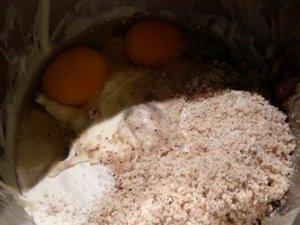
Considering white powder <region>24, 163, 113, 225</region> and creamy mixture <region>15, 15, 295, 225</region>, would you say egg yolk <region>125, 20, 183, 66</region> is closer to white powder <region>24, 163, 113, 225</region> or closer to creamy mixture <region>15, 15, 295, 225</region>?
creamy mixture <region>15, 15, 295, 225</region>

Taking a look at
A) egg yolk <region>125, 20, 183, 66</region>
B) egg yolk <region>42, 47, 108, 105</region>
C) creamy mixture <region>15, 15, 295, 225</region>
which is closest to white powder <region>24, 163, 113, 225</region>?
creamy mixture <region>15, 15, 295, 225</region>

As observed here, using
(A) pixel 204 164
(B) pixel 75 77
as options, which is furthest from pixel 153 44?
(A) pixel 204 164

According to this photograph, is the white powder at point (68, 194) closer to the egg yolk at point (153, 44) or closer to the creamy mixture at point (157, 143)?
the creamy mixture at point (157, 143)

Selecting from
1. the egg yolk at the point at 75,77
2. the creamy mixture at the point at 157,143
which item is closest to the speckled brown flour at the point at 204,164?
the creamy mixture at the point at 157,143

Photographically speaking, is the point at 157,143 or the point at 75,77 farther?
the point at 75,77

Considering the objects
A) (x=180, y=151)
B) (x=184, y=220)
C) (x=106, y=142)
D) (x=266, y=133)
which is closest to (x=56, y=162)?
(x=106, y=142)

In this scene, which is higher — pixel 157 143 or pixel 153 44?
pixel 153 44

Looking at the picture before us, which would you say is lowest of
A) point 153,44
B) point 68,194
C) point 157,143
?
point 68,194

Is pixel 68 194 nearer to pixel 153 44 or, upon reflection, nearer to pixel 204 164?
pixel 204 164

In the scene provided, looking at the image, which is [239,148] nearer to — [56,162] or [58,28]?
[56,162]
